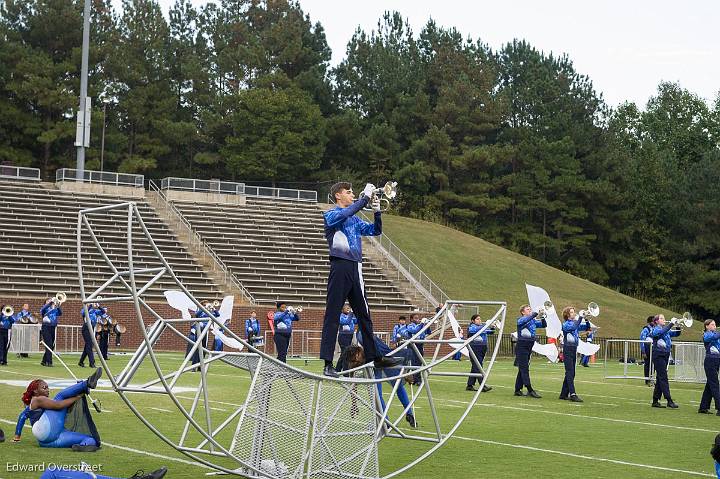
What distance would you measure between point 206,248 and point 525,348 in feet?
66.1

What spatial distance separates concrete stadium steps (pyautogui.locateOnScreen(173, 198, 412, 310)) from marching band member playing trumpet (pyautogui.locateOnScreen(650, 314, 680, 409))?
18508 mm

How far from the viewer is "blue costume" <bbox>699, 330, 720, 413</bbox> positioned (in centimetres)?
1600

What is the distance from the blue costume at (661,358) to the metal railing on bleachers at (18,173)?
29.0 meters

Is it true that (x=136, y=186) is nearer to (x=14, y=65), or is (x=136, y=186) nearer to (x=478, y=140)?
(x=14, y=65)

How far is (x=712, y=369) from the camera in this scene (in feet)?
52.8

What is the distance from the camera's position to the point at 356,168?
60.7 m

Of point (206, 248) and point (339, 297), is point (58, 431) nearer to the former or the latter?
point (339, 297)

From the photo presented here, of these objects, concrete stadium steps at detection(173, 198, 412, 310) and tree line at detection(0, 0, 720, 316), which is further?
tree line at detection(0, 0, 720, 316)

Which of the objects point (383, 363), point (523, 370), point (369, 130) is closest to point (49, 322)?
point (523, 370)

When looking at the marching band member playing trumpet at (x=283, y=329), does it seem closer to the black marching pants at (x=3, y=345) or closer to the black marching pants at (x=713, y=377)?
the black marching pants at (x=3, y=345)

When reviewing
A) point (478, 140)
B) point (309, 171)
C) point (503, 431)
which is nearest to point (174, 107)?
point (309, 171)

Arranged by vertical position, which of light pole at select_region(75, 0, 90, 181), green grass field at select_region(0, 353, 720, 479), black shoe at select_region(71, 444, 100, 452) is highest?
light pole at select_region(75, 0, 90, 181)

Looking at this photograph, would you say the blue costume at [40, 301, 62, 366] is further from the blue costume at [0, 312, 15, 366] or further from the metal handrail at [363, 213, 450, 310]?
the metal handrail at [363, 213, 450, 310]

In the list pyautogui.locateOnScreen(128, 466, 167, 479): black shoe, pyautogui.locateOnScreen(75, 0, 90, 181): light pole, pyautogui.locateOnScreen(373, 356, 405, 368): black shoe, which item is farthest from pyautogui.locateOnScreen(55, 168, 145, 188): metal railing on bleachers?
pyautogui.locateOnScreen(128, 466, 167, 479): black shoe
